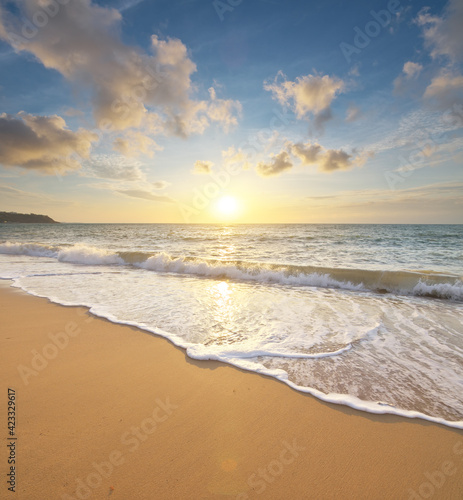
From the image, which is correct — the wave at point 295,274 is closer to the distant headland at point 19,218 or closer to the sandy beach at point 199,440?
the sandy beach at point 199,440

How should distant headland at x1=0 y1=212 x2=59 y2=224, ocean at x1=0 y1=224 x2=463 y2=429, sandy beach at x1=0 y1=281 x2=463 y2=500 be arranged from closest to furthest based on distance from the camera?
1. sandy beach at x1=0 y1=281 x2=463 y2=500
2. ocean at x1=0 y1=224 x2=463 y2=429
3. distant headland at x1=0 y1=212 x2=59 y2=224

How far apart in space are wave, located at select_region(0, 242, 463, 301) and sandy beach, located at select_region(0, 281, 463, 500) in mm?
7620

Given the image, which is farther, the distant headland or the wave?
the distant headland

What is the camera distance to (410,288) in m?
8.99

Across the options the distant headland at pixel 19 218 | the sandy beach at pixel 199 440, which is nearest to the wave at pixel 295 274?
the sandy beach at pixel 199 440

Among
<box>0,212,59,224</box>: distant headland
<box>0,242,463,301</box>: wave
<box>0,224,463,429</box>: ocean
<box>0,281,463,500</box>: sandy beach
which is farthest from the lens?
<box>0,212,59,224</box>: distant headland

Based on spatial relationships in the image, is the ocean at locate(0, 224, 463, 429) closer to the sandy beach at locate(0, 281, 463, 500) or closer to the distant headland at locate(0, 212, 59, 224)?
the sandy beach at locate(0, 281, 463, 500)

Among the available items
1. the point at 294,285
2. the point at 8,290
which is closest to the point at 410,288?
the point at 294,285

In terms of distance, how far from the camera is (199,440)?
89.0 inches

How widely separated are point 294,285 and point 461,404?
716cm

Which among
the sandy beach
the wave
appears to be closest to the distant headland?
the wave

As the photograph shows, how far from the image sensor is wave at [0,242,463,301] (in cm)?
878

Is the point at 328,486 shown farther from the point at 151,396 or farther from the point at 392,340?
the point at 392,340

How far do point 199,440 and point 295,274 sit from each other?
29.6 feet
